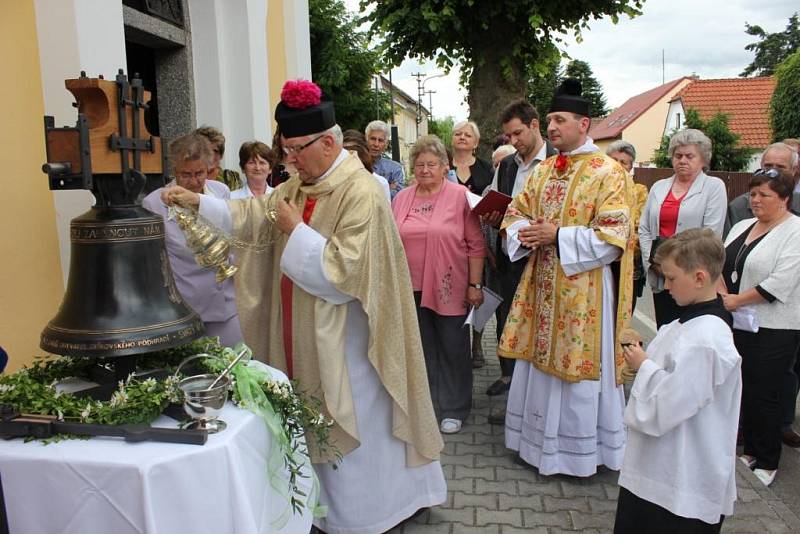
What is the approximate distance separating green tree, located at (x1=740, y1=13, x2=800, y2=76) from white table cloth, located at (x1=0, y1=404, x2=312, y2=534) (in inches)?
3261

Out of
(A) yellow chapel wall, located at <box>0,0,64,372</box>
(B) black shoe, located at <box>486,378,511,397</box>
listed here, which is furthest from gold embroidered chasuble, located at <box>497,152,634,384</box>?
(A) yellow chapel wall, located at <box>0,0,64,372</box>

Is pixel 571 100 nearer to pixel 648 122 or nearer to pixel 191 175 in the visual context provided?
pixel 191 175

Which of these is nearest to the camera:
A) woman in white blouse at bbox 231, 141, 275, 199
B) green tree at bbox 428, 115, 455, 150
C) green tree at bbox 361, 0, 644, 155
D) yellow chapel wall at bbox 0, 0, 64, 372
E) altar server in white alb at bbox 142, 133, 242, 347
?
yellow chapel wall at bbox 0, 0, 64, 372

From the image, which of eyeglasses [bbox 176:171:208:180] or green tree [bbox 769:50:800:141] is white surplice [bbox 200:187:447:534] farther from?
green tree [bbox 769:50:800:141]

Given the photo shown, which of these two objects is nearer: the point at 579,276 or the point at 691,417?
the point at 691,417

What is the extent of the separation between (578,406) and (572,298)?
2.07 ft

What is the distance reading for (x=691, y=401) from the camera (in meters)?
2.36

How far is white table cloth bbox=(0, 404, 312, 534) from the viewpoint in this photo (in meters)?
1.63

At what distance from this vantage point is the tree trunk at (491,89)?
13.0 meters

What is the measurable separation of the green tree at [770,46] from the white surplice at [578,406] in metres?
80.3

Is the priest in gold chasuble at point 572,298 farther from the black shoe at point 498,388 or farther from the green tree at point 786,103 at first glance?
the green tree at point 786,103

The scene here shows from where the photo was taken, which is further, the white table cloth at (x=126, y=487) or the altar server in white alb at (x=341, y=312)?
the altar server in white alb at (x=341, y=312)

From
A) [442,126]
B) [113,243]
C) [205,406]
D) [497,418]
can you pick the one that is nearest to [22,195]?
[113,243]

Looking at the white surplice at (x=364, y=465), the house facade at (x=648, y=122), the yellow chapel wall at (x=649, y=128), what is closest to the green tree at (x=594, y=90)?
the house facade at (x=648, y=122)
